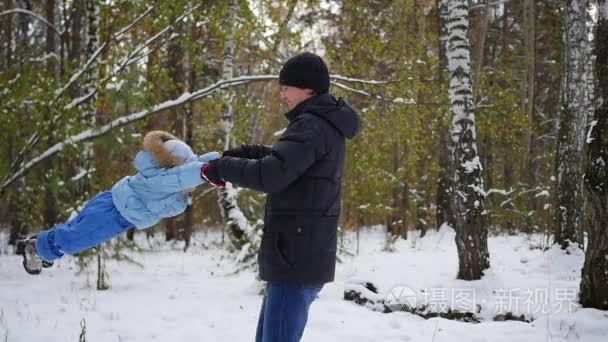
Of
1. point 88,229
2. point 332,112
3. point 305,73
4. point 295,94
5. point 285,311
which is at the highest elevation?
point 305,73

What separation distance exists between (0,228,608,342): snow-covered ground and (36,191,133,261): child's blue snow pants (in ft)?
5.25

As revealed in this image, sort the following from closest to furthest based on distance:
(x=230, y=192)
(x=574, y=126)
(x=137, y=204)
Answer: (x=137, y=204)
(x=230, y=192)
(x=574, y=126)

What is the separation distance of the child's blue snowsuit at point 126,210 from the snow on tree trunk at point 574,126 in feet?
25.2

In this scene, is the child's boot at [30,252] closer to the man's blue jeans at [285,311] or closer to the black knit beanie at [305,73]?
the man's blue jeans at [285,311]

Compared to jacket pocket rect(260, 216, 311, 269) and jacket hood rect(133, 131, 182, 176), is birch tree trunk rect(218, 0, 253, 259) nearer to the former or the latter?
jacket hood rect(133, 131, 182, 176)

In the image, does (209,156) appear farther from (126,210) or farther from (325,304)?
(325,304)

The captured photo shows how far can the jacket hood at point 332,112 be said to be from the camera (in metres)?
2.76

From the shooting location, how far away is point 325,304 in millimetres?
6504

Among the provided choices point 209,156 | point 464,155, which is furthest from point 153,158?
point 464,155

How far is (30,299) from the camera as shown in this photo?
22.8 feet

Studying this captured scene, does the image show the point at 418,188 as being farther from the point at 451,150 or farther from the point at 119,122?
the point at 119,122

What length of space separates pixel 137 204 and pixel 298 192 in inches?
62.7

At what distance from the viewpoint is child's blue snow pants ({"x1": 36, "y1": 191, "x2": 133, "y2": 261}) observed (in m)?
3.83

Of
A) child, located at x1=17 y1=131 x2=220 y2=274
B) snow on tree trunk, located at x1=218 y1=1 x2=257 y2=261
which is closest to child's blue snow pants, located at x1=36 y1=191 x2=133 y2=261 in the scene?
child, located at x1=17 y1=131 x2=220 y2=274
